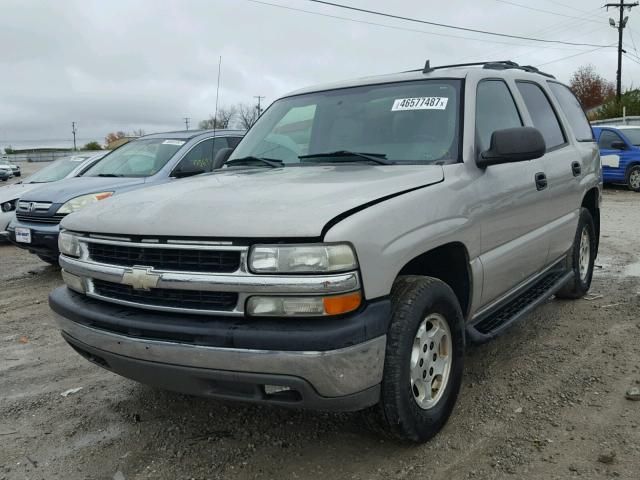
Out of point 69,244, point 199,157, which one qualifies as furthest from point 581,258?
point 199,157

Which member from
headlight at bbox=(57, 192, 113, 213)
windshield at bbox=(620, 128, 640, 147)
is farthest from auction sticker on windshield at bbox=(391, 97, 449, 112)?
windshield at bbox=(620, 128, 640, 147)

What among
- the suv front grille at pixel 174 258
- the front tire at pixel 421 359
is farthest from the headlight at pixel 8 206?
the front tire at pixel 421 359

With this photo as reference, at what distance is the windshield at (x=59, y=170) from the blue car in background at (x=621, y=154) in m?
12.0

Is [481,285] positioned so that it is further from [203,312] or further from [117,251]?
[117,251]

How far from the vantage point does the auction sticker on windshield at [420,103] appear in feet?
11.7

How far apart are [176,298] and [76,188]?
16.4 ft

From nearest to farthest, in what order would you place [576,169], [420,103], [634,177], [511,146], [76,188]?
[511,146], [420,103], [576,169], [76,188], [634,177]

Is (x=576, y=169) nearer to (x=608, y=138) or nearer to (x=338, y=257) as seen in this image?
(x=338, y=257)

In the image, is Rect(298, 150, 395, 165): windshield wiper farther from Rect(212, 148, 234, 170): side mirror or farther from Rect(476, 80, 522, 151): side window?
Rect(212, 148, 234, 170): side mirror

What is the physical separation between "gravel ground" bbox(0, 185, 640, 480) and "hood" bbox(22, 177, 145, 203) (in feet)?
8.82

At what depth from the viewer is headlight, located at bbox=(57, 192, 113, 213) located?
673 centimetres

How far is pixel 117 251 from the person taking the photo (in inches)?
112

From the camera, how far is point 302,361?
2352mm

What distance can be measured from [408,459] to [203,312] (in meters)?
1.19
